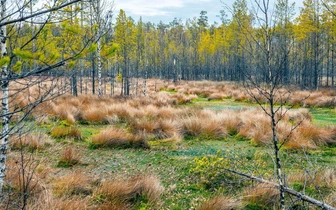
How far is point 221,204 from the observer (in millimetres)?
3982

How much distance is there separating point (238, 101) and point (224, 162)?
1528cm

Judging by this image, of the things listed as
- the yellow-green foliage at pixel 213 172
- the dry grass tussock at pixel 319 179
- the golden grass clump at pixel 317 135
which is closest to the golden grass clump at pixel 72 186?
the yellow-green foliage at pixel 213 172

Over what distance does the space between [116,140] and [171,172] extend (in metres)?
2.34

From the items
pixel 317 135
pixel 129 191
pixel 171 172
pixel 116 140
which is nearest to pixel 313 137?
pixel 317 135

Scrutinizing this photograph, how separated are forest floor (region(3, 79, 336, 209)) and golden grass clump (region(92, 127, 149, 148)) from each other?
95mm

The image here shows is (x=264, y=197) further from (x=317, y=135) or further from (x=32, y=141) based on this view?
(x=32, y=141)

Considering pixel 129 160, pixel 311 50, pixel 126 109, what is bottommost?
pixel 129 160

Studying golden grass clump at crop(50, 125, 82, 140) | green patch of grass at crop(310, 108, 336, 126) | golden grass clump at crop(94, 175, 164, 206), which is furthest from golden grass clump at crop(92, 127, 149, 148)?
green patch of grass at crop(310, 108, 336, 126)

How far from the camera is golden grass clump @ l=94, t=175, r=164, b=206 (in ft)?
13.8

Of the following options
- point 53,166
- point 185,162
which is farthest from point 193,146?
point 53,166

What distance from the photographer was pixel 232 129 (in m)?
9.48

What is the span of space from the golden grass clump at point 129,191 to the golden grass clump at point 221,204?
0.80 m

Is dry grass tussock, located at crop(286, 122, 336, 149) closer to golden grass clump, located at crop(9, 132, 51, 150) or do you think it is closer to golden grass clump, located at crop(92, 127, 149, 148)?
golden grass clump, located at crop(92, 127, 149, 148)

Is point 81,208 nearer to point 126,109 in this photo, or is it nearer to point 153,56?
point 126,109
